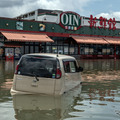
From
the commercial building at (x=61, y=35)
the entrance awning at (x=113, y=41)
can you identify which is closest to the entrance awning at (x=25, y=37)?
the commercial building at (x=61, y=35)

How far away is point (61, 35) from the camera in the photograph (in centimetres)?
4481

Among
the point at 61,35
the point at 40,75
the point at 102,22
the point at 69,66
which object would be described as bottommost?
the point at 40,75

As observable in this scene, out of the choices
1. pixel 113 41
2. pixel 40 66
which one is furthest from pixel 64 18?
pixel 40 66

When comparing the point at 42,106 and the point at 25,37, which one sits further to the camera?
the point at 25,37

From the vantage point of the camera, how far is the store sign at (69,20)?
44.2m

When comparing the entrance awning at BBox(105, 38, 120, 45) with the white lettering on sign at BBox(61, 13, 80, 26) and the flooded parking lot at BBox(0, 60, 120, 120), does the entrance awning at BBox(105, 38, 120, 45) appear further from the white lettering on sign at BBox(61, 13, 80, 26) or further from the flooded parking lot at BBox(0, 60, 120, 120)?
the flooded parking lot at BBox(0, 60, 120, 120)

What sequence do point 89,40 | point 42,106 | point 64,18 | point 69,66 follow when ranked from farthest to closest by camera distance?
point 89,40, point 64,18, point 69,66, point 42,106

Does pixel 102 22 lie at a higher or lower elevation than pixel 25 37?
higher

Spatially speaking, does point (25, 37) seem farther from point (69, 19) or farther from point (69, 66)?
point (69, 66)

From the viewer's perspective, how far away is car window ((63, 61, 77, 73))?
30.3ft

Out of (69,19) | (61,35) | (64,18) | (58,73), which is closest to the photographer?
(58,73)

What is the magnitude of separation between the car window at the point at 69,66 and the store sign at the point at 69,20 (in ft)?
112

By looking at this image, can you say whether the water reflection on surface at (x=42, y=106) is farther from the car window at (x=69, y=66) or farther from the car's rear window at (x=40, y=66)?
the car window at (x=69, y=66)

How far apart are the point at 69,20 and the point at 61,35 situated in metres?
3.00
